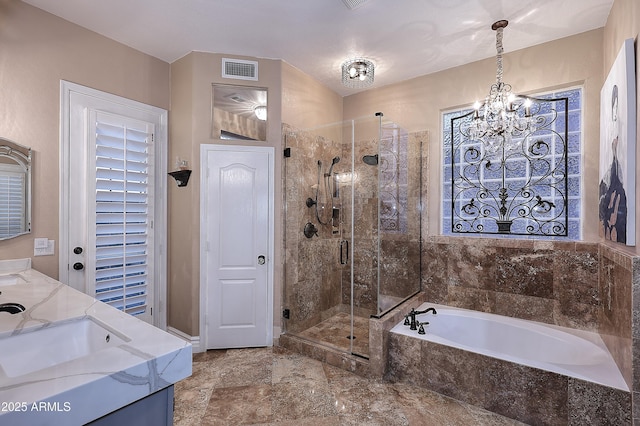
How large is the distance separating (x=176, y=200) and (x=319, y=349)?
2058 mm

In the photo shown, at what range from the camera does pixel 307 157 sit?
11.0ft

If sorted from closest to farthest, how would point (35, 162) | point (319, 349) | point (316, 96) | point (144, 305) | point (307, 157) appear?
point (35, 162)
point (319, 349)
point (144, 305)
point (307, 157)
point (316, 96)

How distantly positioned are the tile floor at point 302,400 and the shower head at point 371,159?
75.7 inches

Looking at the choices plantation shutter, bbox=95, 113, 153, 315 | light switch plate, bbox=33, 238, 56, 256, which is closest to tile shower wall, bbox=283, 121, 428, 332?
plantation shutter, bbox=95, 113, 153, 315

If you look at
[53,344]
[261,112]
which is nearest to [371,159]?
[261,112]

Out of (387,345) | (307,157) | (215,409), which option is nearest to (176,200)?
(307,157)

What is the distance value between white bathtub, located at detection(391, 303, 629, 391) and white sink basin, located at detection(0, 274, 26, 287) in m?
2.72

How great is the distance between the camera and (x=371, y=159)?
304 cm

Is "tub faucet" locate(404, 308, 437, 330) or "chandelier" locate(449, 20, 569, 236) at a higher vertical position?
"chandelier" locate(449, 20, 569, 236)

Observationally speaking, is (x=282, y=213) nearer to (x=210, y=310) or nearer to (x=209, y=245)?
(x=209, y=245)

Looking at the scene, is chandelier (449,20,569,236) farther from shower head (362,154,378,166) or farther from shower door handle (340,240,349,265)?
shower door handle (340,240,349,265)

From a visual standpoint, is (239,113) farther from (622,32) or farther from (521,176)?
(622,32)

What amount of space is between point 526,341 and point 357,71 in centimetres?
298

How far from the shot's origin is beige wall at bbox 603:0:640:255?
178cm
